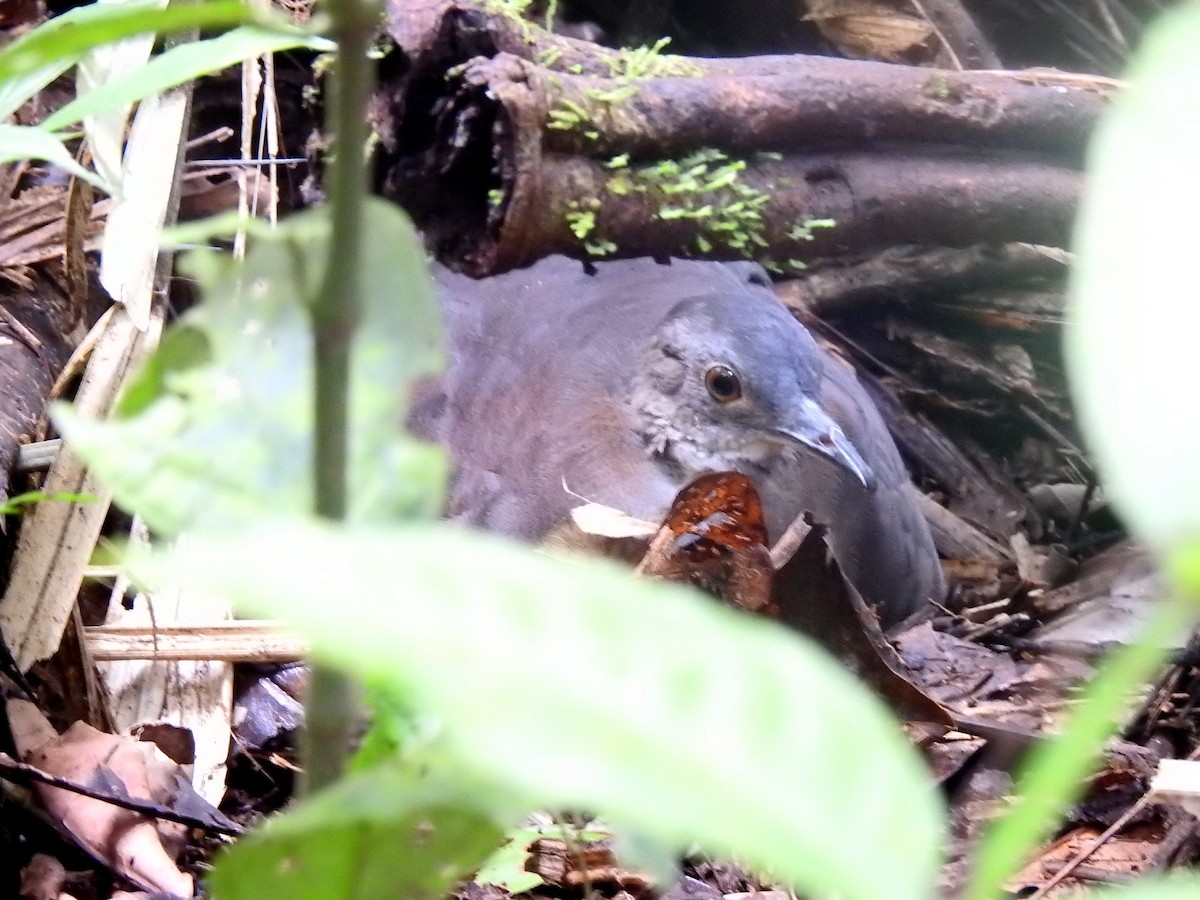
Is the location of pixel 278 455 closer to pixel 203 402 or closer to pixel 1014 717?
pixel 203 402

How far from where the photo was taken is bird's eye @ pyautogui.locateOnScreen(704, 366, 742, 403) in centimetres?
282

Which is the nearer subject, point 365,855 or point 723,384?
point 365,855

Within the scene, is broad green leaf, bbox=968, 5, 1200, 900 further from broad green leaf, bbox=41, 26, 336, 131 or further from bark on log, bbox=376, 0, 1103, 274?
bark on log, bbox=376, 0, 1103, 274

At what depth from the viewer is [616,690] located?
347 millimetres

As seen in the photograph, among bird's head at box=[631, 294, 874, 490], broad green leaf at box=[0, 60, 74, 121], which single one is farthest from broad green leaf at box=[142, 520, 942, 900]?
bird's head at box=[631, 294, 874, 490]

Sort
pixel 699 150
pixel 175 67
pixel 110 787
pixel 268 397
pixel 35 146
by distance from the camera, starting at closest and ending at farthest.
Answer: pixel 268 397 < pixel 175 67 < pixel 35 146 < pixel 110 787 < pixel 699 150

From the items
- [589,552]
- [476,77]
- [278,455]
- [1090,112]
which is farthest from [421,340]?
[1090,112]

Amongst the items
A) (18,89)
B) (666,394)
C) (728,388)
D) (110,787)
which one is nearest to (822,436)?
(728,388)

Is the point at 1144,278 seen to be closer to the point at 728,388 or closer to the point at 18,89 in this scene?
the point at 18,89

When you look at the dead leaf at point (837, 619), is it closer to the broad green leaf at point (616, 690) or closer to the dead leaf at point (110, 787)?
the dead leaf at point (110, 787)

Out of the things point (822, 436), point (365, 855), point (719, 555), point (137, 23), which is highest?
point (137, 23)

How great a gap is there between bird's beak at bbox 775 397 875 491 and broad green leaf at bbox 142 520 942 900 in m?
2.34

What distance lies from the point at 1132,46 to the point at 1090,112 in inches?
42.1

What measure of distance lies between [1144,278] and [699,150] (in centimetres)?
215
